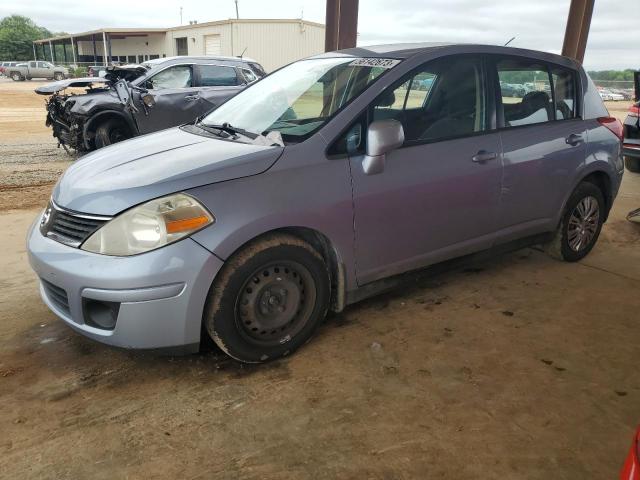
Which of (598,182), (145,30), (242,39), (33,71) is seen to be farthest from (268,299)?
(145,30)

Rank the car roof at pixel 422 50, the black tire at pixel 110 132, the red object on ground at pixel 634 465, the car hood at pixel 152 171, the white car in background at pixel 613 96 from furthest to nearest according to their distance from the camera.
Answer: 1. the white car in background at pixel 613 96
2. the black tire at pixel 110 132
3. the car roof at pixel 422 50
4. the car hood at pixel 152 171
5. the red object on ground at pixel 634 465

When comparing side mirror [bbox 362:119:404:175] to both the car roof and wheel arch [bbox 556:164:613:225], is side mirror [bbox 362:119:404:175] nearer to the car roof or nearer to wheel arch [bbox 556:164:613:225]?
the car roof

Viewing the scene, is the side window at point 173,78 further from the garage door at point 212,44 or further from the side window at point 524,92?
the garage door at point 212,44

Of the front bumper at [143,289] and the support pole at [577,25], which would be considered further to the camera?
the support pole at [577,25]

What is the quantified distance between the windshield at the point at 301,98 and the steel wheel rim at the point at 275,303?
2.44 feet

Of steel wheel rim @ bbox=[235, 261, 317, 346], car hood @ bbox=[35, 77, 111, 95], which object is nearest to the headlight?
steel wheel rim @ bbox=[235, 261, 317, 346]

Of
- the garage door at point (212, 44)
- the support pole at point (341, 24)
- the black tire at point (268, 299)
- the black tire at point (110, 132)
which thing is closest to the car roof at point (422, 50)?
the black tire at point (268, 299)

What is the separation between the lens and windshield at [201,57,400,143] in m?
3.06

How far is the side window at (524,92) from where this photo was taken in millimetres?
3641

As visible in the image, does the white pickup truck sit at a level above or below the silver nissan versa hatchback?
below

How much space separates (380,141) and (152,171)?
3.96 ft

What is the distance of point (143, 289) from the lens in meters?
2.39

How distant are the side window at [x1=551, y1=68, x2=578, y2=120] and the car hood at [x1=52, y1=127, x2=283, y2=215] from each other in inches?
97.3

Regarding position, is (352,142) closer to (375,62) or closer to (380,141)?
(380,141)
